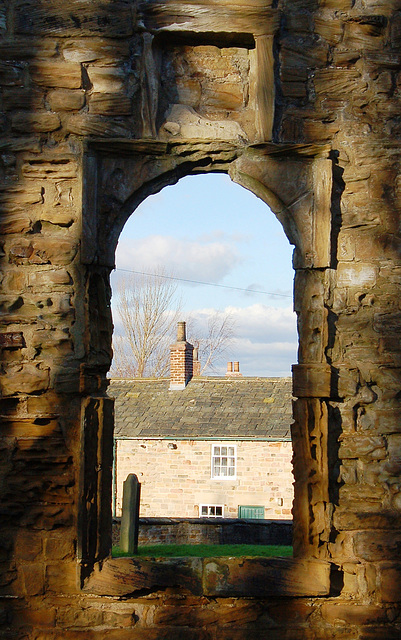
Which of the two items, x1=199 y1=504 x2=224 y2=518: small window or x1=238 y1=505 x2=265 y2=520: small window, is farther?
x1=199 y1=504 x2=224 y2=518: small window

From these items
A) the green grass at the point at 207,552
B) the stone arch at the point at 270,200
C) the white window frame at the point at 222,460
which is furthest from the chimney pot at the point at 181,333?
the stone arch at the point at 270,200

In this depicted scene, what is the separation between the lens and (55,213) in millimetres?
5070

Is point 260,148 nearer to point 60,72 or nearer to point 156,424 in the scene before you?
point 60,72

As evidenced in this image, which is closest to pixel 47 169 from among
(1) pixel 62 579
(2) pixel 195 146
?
(2) pixel 195 146

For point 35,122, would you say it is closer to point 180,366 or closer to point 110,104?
point 110,104

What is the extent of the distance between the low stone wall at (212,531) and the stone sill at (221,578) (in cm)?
337

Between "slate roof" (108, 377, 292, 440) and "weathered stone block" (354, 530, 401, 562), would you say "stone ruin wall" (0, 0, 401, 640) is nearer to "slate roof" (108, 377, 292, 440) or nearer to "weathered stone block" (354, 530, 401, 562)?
"weathered stone block" (354, 530, 401, 562)

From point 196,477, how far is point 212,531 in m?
9.39

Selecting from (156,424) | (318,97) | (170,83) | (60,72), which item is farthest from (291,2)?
(156,424)

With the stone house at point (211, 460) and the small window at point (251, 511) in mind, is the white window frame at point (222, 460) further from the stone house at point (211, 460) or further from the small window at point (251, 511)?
the small window at point (251, 511)

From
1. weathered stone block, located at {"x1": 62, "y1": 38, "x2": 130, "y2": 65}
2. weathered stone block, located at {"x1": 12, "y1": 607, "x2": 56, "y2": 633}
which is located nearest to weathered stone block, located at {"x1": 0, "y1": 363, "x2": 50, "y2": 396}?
weathered stone block, located at {"x1": 12, "y1": 607, "x2": 56, "y2": 633}

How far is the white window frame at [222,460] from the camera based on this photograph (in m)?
17.3

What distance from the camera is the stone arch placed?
16.4ft

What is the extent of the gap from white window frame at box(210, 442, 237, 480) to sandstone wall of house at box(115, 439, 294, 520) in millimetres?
89
